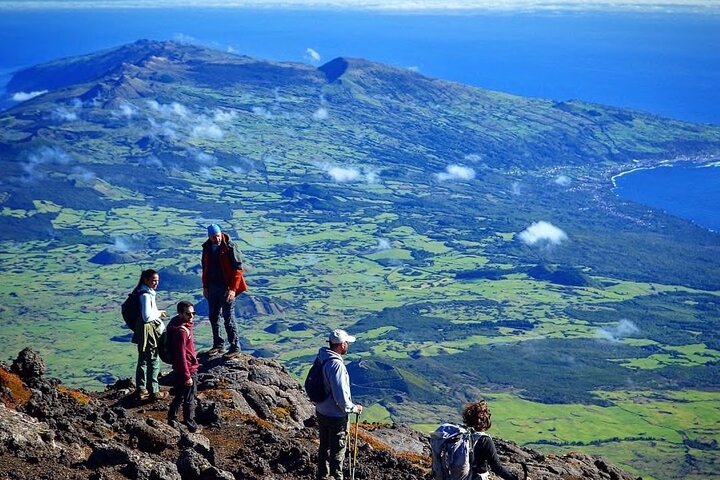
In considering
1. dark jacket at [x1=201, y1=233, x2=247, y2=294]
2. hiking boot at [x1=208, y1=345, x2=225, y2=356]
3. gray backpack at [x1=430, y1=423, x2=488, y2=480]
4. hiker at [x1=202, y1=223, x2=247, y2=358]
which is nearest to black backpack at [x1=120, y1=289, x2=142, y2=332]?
hiker at [x1=202, y1=223, x2=247, y2=358]

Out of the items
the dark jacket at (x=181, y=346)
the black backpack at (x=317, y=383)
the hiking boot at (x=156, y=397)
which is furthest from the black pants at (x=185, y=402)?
the black backpack at (x=317, y=383)

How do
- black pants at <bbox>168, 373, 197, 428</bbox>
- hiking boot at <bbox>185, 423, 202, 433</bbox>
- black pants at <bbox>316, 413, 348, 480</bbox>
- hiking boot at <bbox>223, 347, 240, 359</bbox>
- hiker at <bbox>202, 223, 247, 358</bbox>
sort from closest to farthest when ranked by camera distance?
black pants at <bbox>316, 413, 348, 480</bbox>, black pants at <bbox>168, 373, 197, 428</bbox>, hiking boot at <bbox>185, 423, 202, 433</bbox>, hiker at <bbox>202, 223, 247, 358</bbox>, hiking boot at <bbox>223, 347, 240, 359</bbox>

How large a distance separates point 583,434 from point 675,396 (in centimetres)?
3793

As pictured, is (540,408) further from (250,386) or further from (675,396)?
(250,386)

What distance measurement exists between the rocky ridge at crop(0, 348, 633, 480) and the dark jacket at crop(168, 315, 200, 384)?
1.75 metres

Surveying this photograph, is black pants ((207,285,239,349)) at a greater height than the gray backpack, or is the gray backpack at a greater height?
the gray backpack

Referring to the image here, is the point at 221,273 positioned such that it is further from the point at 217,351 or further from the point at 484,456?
the point at 484,456

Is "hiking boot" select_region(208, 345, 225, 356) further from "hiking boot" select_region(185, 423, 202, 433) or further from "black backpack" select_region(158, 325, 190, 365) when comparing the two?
"black backpack" select_region(158, 325, 190, 365)

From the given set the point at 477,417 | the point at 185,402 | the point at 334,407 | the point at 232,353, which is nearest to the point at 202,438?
the point at 185,402

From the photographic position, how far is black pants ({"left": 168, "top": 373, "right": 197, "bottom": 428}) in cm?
2705

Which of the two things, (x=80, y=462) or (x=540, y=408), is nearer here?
(x=80, y=462)

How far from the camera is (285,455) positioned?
26906 mm

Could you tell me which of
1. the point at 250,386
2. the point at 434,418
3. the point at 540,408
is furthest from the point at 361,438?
the point at 540,408

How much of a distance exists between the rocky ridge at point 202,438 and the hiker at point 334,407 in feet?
7.67
